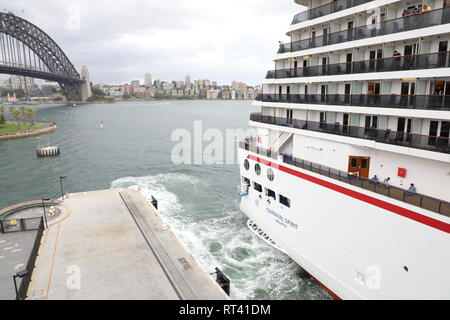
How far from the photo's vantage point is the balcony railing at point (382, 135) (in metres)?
9.84

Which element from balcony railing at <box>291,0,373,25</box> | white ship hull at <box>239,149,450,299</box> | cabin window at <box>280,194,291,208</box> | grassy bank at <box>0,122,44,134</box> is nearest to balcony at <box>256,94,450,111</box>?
white ship hull at <box>239,149,450,299</box>

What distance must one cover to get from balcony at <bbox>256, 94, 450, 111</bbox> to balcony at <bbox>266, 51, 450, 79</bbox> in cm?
→ 99

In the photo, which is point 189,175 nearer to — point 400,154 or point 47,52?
point 400,154

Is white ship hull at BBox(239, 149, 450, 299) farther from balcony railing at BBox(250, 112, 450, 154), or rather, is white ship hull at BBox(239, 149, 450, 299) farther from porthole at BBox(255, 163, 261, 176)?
balcony railing at BBox(250, 112, 450, 154)

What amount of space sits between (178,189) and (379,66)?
20933 mm

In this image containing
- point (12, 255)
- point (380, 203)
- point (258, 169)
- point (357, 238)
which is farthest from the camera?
point (258, 169)

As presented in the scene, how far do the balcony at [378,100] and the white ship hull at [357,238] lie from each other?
11.2ft

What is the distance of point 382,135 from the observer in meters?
11.5

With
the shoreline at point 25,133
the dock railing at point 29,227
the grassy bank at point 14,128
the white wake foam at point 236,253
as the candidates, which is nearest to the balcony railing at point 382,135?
the white wake foam at point 236,253

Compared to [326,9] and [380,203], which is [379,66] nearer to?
[326,9]

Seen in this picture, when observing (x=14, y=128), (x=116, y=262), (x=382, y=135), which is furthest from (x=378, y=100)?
(x=14, y=128)

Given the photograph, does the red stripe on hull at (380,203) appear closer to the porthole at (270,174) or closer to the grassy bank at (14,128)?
→ the porthole at (270,174)

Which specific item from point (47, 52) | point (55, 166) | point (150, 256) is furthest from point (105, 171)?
point (47, 52)

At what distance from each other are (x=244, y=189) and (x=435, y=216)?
36.2 feet
